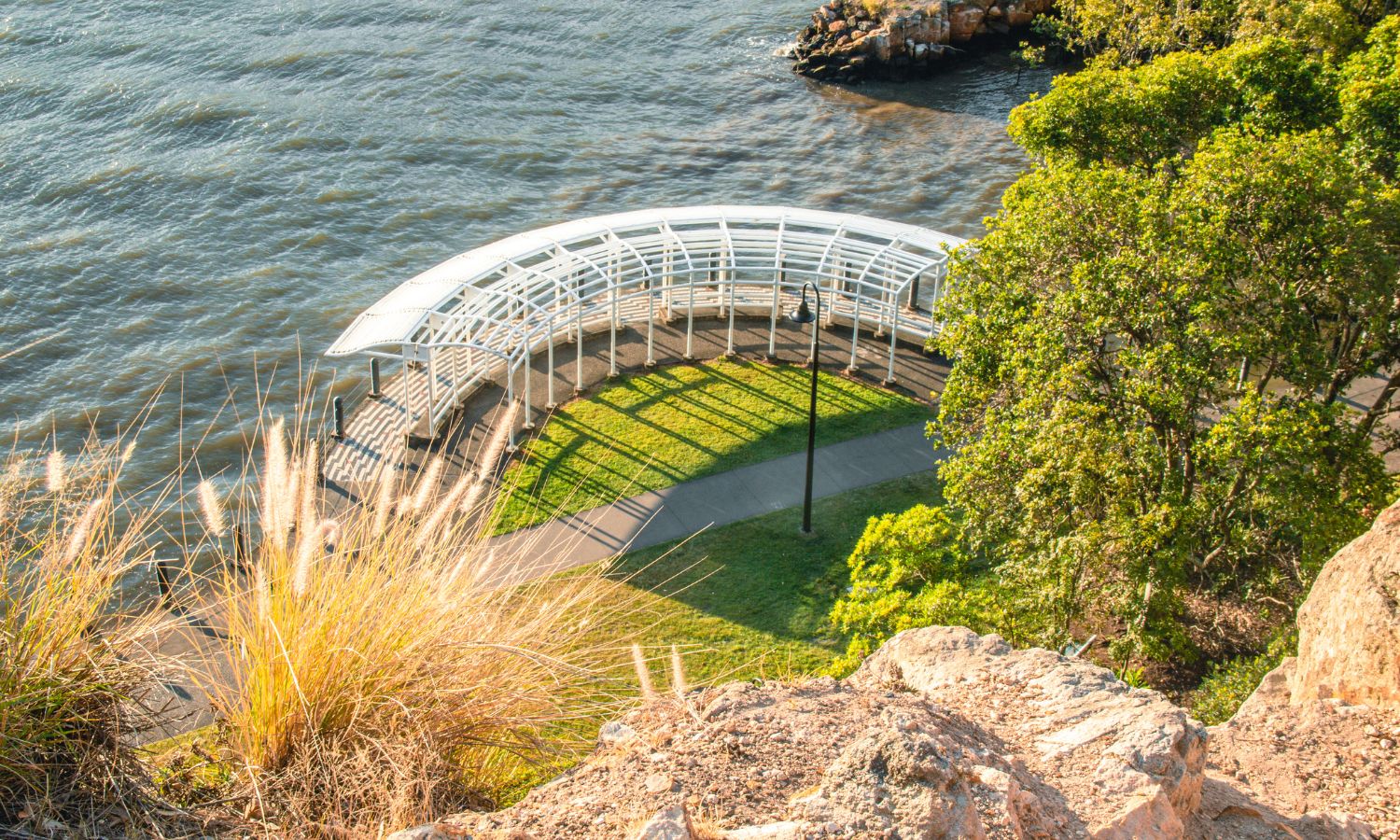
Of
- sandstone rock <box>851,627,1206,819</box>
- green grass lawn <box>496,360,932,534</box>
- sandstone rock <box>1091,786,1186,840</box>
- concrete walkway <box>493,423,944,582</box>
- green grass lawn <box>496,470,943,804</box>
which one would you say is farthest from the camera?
green grass lawn <box>496,360,932,534</box>

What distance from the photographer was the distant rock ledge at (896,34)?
50719mm

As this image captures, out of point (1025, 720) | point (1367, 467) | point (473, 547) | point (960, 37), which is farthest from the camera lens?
point (960, 37)

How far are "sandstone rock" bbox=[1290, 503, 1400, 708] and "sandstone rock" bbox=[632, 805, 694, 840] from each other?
746cm

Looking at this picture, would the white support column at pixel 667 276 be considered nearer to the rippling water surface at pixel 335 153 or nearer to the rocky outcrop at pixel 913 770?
the rippling water surface at pixel 335 153

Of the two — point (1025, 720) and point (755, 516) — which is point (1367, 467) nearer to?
point (1025, 720)

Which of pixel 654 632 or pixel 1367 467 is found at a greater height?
pixel 1367 467

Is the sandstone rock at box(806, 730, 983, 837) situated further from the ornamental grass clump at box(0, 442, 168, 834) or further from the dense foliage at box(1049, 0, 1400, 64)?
the dense foliage at box(1049, 0, 1400, 64)

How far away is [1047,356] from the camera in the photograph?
16.4m

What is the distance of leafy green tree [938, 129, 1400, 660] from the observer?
15016 mm

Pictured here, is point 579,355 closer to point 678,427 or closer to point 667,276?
point 678,427

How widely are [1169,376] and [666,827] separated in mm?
11708

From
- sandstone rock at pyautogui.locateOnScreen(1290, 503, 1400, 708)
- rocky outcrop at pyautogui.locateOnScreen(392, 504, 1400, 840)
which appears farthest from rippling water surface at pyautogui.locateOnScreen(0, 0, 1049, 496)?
sandstone rock at pyautogui.locateOnScreen(1290, 503, 1400, 708)

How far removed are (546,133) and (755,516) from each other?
1042 inches

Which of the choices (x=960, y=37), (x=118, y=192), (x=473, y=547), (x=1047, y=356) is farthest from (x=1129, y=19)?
(x=473, y=547)
